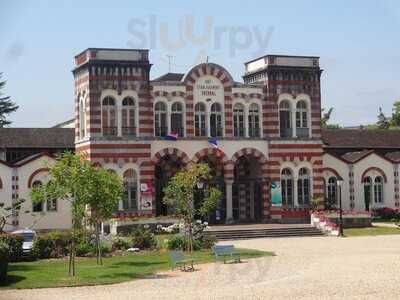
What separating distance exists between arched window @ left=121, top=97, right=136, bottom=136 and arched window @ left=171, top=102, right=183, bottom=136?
8.40 ft

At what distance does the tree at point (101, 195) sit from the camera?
1101 inches

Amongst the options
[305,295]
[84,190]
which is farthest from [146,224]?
[305,295]

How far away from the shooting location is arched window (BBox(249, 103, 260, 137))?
49.2 metres

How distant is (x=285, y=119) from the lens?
164ft

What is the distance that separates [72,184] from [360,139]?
3614 cm

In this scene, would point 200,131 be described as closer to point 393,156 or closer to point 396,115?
point 393,156

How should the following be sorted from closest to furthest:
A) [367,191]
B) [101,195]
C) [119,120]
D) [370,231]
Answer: [101,195] → [370,231] → [119,120] → [367,191]

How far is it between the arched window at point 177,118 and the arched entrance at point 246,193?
4.62m

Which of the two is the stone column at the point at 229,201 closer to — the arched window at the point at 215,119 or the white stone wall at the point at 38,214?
the arched window at the point at 215,119

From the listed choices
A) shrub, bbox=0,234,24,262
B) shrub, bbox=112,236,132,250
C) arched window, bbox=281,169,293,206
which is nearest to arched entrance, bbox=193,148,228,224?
arched window, bbox=281,169,293,206

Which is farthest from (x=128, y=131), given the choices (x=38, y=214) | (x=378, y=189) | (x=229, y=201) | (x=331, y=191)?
(x=378, y=189)

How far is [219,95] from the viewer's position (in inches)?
1898

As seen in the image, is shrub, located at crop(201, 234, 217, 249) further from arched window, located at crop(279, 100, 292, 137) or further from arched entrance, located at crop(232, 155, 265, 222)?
arched window, located at crop(279, 100, 292, 137)

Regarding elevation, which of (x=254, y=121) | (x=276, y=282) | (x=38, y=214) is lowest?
(x=276, y=282)
